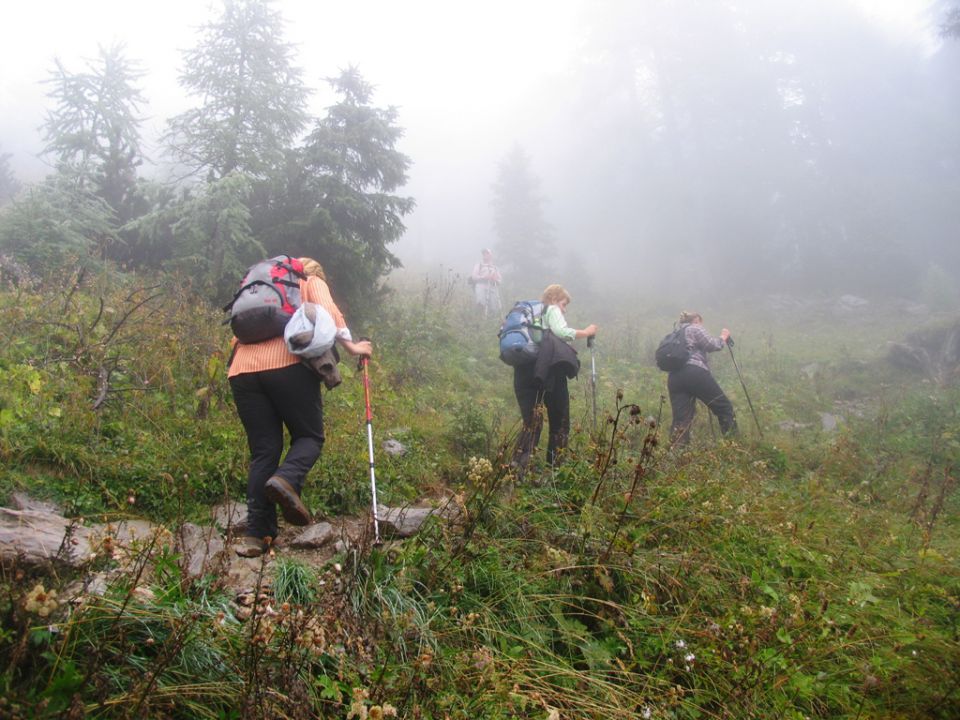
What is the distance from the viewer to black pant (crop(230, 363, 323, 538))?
3.17 meters

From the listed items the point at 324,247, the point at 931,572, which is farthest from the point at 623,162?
the point at 931,572

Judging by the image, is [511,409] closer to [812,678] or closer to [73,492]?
[73,492]

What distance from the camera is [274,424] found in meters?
3.35

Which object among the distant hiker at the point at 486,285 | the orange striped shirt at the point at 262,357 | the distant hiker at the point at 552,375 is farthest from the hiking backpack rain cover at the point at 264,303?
the distant hiker at the point at 486,285

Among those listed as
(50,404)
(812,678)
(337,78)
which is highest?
(337,78)

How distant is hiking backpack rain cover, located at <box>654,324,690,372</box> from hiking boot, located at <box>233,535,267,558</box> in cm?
516

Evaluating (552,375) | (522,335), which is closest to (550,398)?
(552,375)

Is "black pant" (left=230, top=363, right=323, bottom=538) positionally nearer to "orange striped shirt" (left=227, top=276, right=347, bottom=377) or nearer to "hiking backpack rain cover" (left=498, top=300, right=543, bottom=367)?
"orange striped shirt" (left=227, top=276, right=347, bottom=377)

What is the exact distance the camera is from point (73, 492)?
3717 millimetres

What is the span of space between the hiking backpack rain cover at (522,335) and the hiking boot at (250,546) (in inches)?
108

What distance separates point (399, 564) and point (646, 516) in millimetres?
1328

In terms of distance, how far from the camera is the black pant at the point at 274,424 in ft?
10.4

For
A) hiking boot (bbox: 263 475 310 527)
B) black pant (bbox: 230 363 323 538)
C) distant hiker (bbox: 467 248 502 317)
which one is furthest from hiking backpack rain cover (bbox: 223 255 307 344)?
distant hiker (bbox: 467 248 502 317)

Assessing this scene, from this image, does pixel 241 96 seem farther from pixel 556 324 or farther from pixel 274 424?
pixel 274 424
